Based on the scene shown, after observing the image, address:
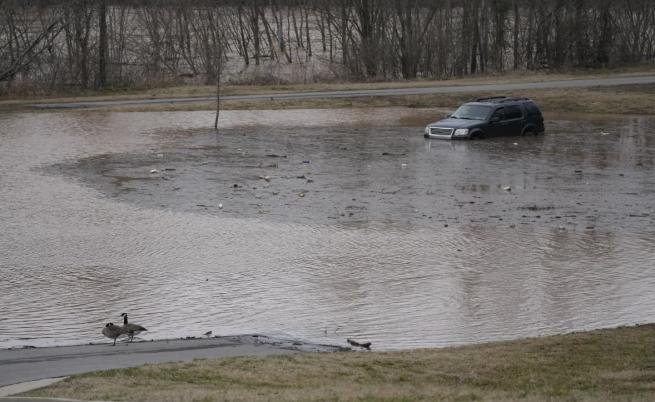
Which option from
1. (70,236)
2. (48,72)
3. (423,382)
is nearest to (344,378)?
(423,382)

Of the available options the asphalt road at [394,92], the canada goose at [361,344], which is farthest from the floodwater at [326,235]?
the asphalt road at [394,92]

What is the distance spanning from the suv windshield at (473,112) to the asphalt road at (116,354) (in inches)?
1029

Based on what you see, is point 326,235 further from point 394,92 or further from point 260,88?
point 260,88

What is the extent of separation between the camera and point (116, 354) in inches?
528

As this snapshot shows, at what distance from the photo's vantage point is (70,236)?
22406 millimetres

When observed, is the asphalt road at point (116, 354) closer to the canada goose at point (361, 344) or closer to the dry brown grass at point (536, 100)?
the canada goose at point (361, 344)

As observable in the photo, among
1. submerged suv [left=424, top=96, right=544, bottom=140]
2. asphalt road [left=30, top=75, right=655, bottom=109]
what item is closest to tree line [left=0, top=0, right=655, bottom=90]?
asphalt road [left=30, top=75, right=655, bottom=109]

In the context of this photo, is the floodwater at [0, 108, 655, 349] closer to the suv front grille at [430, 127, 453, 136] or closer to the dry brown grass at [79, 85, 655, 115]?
the suv front grille at [430, 127, 453, 136]

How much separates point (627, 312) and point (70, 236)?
11.7 metres

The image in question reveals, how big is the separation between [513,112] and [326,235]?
18948 millimetres

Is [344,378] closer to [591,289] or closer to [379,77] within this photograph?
[591,289]

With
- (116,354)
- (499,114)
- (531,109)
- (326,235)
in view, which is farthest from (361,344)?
(531,109)

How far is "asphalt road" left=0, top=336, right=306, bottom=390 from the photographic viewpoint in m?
12.3

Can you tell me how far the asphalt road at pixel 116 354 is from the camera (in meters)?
12.3
